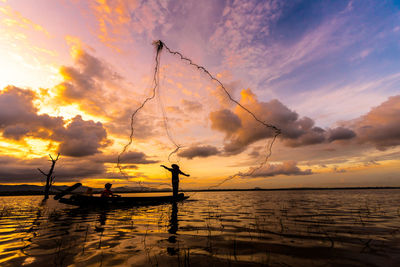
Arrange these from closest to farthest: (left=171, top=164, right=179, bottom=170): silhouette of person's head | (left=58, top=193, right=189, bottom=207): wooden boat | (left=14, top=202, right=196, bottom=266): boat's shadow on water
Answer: (left=14, top=202, right=196, bottom=266): boat's shadow on water
(left=58, top=193, right=189, bottom=207): wooden boat
(left=171, top=164, right=179, bottom=170): silhouette of person's head

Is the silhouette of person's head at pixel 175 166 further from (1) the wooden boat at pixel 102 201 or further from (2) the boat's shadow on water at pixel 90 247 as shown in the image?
(2) the boat's shadow on water at pixel 90 247

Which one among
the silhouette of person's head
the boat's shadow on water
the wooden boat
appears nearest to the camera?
the boat's shadow on water

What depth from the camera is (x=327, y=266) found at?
17.9 feet

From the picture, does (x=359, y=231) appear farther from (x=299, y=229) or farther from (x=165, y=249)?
(x=165, y=249)

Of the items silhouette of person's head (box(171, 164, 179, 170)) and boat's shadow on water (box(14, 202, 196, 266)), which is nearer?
boat's shadow on water (box(14, 202, 196, 266))

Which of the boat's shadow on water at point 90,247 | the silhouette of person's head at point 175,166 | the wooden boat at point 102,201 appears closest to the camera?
the boat's shadow on water at point 90,247

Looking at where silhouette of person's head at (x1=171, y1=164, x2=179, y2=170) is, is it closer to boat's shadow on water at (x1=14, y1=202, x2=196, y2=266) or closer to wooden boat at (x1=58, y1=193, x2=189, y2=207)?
wooden boat at (x1=58, y1=193, x2=189, y2=207)

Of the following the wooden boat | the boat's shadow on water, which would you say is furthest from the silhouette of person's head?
the boat's shadow on water

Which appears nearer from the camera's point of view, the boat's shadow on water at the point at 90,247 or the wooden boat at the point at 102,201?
the boat's shadow on water at the point at 90,247

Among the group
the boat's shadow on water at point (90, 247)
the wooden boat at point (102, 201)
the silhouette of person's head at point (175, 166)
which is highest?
the silhouette of person's head at point (175, 166)

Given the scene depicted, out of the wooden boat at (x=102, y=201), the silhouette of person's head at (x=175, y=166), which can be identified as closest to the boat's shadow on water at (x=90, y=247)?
the wooden boat at (x=102, y=201)

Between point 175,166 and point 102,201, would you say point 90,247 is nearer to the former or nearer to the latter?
point 102,201

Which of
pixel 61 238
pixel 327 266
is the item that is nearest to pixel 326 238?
pixel 327 266

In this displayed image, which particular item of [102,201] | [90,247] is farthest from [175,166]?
[90,247]
